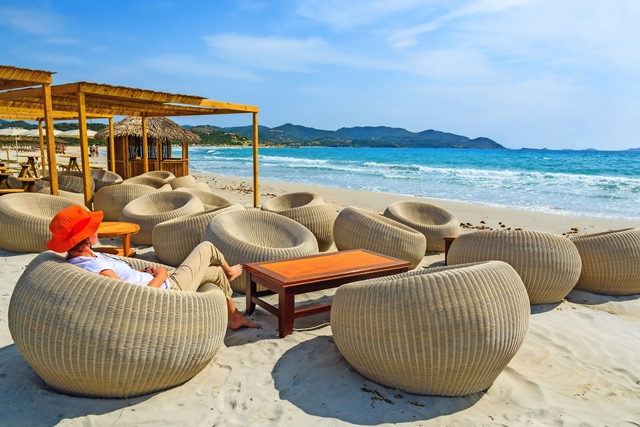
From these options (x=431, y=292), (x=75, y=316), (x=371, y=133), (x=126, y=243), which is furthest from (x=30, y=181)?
(x=371, y=133)

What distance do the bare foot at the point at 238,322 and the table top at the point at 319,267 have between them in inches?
15.8

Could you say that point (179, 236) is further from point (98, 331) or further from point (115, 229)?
point (98, 331)

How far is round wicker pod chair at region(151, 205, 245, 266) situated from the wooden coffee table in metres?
1.43

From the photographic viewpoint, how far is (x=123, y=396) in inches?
109

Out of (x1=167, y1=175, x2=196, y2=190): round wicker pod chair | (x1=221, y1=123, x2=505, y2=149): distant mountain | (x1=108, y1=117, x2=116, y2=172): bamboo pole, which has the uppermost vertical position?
(x1=221, y1=123, x2=505, y2=149): distant mountain

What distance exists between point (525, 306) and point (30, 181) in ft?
30.3

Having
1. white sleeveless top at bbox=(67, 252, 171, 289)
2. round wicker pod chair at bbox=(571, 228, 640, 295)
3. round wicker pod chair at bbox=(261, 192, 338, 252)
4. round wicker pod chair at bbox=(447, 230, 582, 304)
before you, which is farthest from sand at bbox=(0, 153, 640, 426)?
round wicker pod chair at bbox=(261, 192, 338, 252)

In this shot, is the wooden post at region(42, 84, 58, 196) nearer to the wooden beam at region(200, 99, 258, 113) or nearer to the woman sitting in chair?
the wooden beam at region(200, 99, 258, 113)

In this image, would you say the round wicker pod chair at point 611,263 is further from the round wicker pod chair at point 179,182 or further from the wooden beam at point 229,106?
the round wicker pod chair at point 179,182

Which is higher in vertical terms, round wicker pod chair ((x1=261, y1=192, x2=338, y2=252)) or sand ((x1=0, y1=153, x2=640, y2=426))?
round wicker pod chair ((x1=261, y1=192, x2=338, y2=252))

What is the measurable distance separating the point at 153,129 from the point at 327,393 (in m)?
16.4

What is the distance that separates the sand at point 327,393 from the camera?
2.65 m

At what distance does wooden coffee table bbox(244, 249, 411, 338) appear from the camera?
150 inches

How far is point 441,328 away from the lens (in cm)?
270
